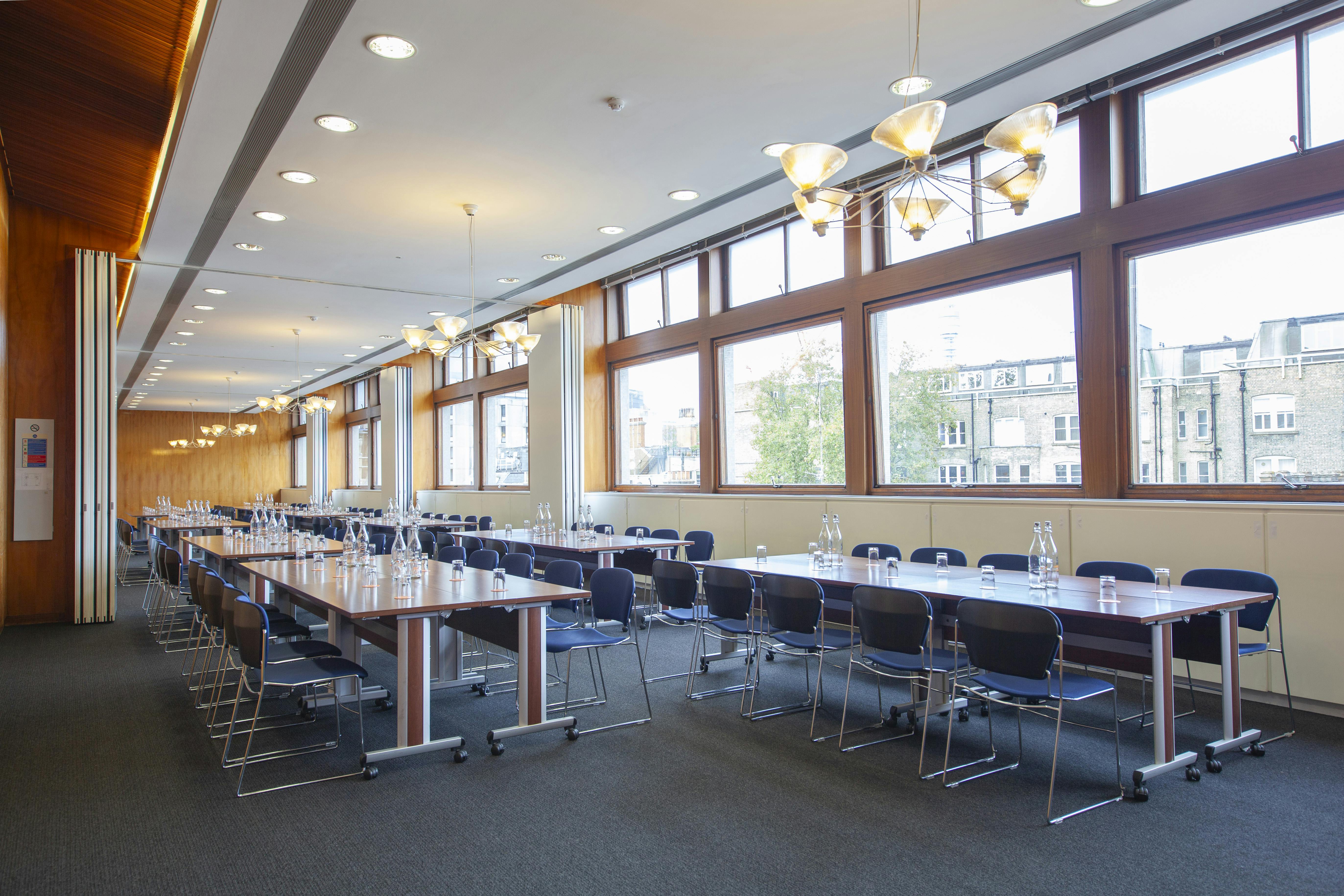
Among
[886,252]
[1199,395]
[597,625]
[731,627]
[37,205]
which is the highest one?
[37,205]

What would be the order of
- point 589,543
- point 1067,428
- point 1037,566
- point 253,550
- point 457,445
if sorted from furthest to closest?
point 457,445, point 589,543, point 253,550, point 1067,428, point 1037,566

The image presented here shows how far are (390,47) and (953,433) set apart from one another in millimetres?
5250

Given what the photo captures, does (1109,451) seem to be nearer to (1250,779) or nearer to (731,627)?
(1250,779)

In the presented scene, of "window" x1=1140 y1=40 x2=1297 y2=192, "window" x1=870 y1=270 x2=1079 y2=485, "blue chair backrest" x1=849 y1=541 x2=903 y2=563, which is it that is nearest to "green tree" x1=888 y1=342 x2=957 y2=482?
"window" x1=870 y1=270 x2=1079 y2=485

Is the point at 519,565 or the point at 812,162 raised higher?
the point at 812,162

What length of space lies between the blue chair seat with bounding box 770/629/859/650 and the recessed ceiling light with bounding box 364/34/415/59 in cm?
393

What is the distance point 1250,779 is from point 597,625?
5.42 metres

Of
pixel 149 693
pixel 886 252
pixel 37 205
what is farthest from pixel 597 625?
pixel 37 205

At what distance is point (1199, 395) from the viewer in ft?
18.2

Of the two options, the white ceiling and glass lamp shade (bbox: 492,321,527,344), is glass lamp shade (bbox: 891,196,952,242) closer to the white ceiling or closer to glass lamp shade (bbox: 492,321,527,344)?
the white ceiling

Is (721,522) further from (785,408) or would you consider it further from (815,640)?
(815,640)

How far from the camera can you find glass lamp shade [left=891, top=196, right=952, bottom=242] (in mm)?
4398

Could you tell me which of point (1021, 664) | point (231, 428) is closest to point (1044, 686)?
point (1021, 664)

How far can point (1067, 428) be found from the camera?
20.5 ft
